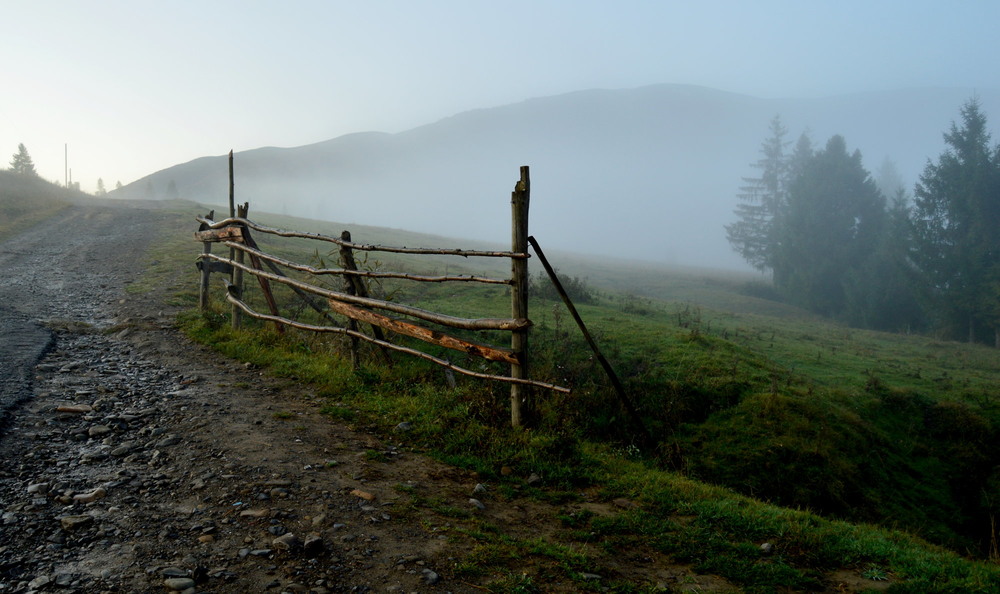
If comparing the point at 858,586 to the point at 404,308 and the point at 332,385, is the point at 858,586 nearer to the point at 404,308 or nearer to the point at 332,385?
the point at 404,308

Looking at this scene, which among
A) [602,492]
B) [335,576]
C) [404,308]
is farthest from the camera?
[404,308]

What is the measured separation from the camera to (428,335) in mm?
6332

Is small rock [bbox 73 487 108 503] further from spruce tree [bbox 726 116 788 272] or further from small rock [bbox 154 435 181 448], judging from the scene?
spruce tree [bbox 726 116 788 272]

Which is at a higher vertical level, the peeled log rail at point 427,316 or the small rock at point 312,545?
the peeled log rail at point 427,316

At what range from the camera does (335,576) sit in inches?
125

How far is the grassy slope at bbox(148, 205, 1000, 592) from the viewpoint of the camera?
4.05 meters

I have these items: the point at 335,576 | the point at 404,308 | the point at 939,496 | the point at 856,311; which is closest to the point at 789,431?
the point at 939,496

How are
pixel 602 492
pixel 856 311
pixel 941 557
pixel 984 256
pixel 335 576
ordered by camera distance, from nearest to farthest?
pixel 335 576 < pixel 941 557 < pixel 602 492 < pixel 984 256 < pixel 856 311

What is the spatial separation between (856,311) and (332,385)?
34.5 m

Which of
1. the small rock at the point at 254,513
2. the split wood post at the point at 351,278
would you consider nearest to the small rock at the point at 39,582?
the small rock at the point at 254,513

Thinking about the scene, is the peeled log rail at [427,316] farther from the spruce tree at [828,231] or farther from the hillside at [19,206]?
the spruce tree at [828,231]

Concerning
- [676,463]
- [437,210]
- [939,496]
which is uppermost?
[437,210]

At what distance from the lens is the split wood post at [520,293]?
5520 mm

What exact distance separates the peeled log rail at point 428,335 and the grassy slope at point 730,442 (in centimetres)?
62
